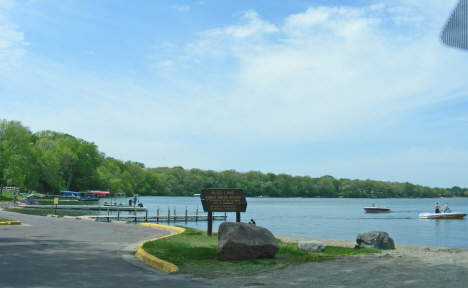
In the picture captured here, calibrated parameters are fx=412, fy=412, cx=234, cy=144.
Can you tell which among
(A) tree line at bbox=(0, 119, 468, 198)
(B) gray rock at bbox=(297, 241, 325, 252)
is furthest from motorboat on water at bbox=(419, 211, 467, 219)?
(A) tree line at bbox=(0, 119, 468, 198)

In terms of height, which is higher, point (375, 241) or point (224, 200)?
point (224, 200)

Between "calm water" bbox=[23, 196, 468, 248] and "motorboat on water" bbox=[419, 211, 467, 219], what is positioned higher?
"motorboat on water" bbox=[419, 211, 467, 219]

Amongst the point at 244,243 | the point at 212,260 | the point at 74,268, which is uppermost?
the point at 244,243

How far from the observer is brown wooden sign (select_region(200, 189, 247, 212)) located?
19609 mm

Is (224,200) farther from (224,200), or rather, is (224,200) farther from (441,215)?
(441,215)

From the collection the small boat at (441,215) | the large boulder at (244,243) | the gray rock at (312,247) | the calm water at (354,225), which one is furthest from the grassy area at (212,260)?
the small boat at (441,215)

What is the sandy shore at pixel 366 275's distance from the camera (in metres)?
8.37

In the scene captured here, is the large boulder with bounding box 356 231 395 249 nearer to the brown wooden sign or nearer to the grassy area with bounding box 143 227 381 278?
the grassy area with bounding box 143 227 381 278

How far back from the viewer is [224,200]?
19.8 metres

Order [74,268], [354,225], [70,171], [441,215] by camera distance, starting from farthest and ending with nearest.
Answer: [70,171]
[441,215]
[354,225]
[74,268]

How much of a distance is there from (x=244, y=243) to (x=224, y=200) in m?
8.16

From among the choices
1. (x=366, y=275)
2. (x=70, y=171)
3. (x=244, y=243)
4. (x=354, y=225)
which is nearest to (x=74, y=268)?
(x=244, y=243)

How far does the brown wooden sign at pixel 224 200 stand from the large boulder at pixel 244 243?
24.4ft

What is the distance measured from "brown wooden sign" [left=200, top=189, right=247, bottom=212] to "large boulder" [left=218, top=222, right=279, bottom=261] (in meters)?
7.45
